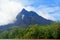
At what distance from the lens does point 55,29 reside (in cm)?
1312

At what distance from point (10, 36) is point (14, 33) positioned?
477 mm

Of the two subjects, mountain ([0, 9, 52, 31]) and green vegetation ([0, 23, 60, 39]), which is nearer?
green vegetation ([0, 23, 60, 39])

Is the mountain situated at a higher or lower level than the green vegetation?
higher

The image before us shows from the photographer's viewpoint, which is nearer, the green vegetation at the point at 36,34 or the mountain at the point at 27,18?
the green vegetation at the point at 36,34

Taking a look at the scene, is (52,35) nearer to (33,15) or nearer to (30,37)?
(30,37)

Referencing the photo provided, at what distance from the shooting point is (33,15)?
66.9 ft

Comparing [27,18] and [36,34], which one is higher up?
[27,18]

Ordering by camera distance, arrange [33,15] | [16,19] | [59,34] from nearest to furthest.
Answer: [59,34]
[16,19]
[33,15]

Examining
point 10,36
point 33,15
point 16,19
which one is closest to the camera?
point 10,36

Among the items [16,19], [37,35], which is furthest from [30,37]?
[16,19]

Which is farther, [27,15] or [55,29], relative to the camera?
[27,15]

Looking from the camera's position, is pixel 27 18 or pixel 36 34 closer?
pixel 36 34

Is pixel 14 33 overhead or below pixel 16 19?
below

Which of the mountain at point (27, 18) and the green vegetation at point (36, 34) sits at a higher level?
the mountain at point (27, 18)
